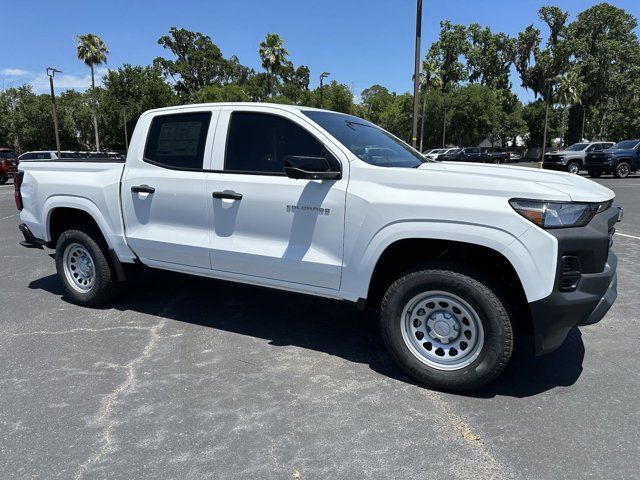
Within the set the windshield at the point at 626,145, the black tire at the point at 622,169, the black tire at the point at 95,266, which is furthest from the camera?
the windshield at the point at 626,145

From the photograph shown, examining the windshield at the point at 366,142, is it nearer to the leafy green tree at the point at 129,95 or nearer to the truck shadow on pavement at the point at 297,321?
the truck shadow on pavement at the point at 297,321

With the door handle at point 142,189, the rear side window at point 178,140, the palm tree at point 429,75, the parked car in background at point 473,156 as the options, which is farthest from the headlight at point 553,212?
the palm tree at point 429,75

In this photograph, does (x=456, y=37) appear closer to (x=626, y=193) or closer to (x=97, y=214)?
(x=626, y=193)

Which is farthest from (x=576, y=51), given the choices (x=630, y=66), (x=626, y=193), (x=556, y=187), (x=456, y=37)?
(x=556, y=187)

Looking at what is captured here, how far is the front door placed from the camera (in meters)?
3.62

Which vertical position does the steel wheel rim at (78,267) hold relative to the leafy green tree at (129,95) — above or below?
below

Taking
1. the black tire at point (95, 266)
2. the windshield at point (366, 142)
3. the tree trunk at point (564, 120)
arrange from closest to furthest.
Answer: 1. the windshield at point (366, 142)
2. the black tire at point (95, 266)
3. the tree trunk at point (564, 120)

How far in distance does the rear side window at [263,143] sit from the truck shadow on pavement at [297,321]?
4.97 ft

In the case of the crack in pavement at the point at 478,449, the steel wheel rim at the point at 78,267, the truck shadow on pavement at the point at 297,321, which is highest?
the steel wheel rim at the point at 78,267

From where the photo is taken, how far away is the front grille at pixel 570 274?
2975 mm

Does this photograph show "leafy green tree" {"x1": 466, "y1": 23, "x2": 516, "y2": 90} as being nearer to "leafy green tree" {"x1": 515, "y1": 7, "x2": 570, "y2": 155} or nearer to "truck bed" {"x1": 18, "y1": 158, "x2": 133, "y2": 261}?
"leafy green tree" {"x1": 515, "y1": 7, "x2": 570, "y2": 155}

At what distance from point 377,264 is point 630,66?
212 feet

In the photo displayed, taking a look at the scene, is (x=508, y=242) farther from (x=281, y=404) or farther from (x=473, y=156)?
(x=473, y=156)

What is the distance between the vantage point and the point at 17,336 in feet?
14.5
